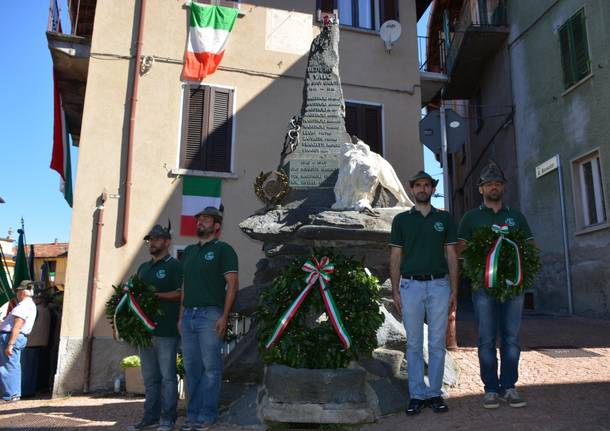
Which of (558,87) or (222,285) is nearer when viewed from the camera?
(222,285)

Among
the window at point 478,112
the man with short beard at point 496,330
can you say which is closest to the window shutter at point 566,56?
the window at point 478,112

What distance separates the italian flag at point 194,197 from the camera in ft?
35.3

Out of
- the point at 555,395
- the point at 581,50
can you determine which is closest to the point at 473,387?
the point at 555,395

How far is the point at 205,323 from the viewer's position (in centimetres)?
459

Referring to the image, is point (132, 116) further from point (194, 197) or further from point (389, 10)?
point (389, 10)

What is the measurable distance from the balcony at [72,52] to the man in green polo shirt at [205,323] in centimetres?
870

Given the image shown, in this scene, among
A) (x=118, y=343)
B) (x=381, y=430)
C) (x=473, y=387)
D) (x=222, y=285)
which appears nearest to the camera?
(x=381, y=430)

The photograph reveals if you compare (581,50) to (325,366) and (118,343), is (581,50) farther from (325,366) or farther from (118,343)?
(118,343)

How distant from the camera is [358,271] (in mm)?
4383

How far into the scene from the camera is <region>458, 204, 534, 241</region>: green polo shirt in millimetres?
4473

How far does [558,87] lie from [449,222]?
379 inches

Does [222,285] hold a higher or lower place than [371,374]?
higher

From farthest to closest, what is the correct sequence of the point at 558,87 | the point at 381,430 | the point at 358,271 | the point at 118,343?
1. the point at 558,87
2. the point at 118,343
3. the point at 358,271
4. the point at 381,430

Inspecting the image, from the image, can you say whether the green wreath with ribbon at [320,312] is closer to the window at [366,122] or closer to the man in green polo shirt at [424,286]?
the man in green polo shirt at [424,286]
